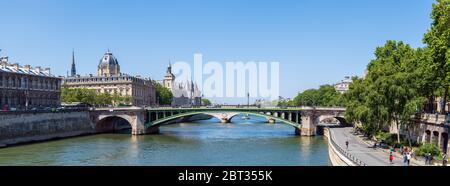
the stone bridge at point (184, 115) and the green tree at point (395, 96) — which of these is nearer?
the green tree at point (395, 96)

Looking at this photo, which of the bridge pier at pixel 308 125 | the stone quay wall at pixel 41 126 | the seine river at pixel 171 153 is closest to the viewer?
the seine river at pixel 171 153

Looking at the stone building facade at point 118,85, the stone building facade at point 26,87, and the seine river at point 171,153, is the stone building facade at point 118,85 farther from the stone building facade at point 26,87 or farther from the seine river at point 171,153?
the seine river at point 171,153

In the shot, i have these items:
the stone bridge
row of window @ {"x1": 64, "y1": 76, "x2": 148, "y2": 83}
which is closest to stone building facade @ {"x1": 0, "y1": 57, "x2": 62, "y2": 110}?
the stone bridge

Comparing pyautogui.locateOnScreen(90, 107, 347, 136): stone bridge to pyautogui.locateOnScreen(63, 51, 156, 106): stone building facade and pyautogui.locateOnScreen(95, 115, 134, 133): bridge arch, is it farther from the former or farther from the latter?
pyautogui.locateOnScreen(63, 51, 156, 106): stone building facade

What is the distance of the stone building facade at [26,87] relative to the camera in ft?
250

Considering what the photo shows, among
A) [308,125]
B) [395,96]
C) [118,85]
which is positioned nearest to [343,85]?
[118,85]

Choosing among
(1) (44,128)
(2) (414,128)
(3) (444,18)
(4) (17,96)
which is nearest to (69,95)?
(4) (17,96)

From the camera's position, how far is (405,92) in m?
40.6

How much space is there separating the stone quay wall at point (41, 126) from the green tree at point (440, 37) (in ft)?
169

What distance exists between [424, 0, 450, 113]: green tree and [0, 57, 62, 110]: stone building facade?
63.2 metres

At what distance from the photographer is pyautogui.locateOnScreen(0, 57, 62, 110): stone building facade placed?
76.1 m

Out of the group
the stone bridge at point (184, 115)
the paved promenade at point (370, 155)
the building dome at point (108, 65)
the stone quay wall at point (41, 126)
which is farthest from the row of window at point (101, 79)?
the paved promenade at point (370, 155)
